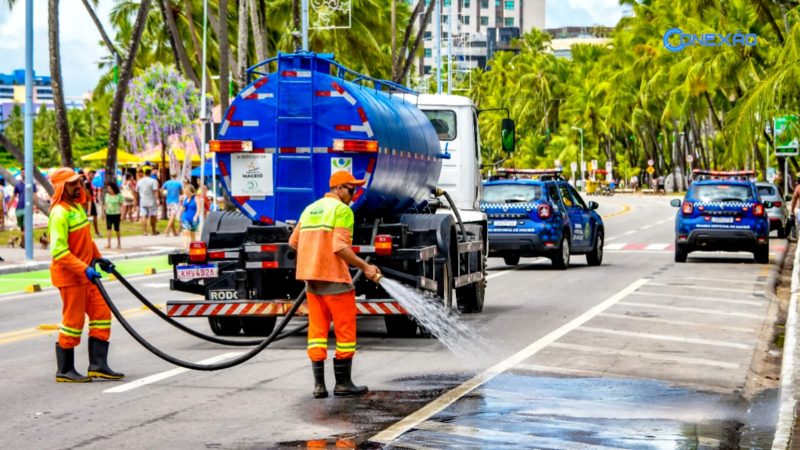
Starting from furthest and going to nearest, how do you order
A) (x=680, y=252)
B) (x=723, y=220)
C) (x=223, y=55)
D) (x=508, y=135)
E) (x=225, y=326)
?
(x=223, y=55)
(x=680, y=252)
(x=723, y=220)
(x=508, y=135)
(x=225, y=326)

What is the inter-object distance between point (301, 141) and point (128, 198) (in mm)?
35848

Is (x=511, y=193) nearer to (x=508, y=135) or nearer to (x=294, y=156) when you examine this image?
(x=508, y=135)

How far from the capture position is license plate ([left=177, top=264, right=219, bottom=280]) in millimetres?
15695

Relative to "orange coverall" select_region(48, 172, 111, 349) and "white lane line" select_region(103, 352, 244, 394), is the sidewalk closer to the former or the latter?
"white lane line" select_region(103, 352, 244, 394)

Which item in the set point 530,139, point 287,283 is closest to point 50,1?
point 287,283

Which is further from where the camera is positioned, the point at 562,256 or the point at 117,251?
the point at 117,251

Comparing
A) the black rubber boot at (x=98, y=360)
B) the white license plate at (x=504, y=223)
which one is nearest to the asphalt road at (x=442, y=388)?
the black rubber boot at (x=98, y=360)

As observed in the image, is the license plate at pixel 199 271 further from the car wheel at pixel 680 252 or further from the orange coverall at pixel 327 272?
the car wheel at pixel 680 252

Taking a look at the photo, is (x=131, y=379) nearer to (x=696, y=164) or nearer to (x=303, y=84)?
(x=303, y=84)

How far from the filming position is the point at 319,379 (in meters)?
11.5

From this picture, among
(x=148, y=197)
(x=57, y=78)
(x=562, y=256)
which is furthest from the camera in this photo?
(x=148, y=197)

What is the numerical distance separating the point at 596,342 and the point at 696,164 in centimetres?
10127

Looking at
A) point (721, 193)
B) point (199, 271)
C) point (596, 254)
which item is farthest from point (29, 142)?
point (199, 271)

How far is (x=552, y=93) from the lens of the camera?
468 ft
